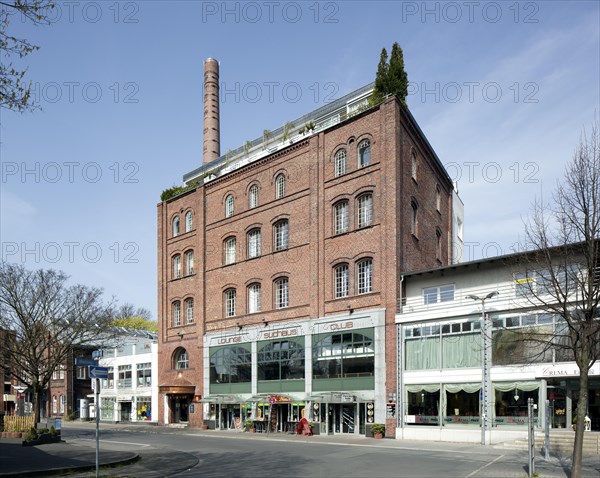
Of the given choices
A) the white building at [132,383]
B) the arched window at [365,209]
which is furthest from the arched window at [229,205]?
the white building at [132,383]

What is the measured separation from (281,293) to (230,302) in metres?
5.62

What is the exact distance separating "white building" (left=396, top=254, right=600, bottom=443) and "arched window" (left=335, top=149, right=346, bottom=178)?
818 centimetres

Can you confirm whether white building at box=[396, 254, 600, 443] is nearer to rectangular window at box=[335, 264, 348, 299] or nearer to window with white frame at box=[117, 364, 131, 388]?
rectangular window at box=[335, 264, 348, 299]

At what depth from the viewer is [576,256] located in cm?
1802

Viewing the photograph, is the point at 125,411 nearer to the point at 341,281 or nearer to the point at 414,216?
the point at 341,281

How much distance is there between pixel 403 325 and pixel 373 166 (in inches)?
373

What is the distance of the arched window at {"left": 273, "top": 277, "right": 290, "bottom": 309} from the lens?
1652 inches

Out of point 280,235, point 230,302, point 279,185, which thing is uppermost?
point 279,185

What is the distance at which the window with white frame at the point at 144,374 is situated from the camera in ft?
186

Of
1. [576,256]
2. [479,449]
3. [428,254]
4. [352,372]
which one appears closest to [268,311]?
[352,372]

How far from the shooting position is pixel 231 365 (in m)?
44.8

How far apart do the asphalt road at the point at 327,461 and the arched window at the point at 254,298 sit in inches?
549

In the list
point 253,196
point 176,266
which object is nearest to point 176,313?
point 176,266

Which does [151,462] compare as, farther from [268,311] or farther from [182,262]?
[182,262]
